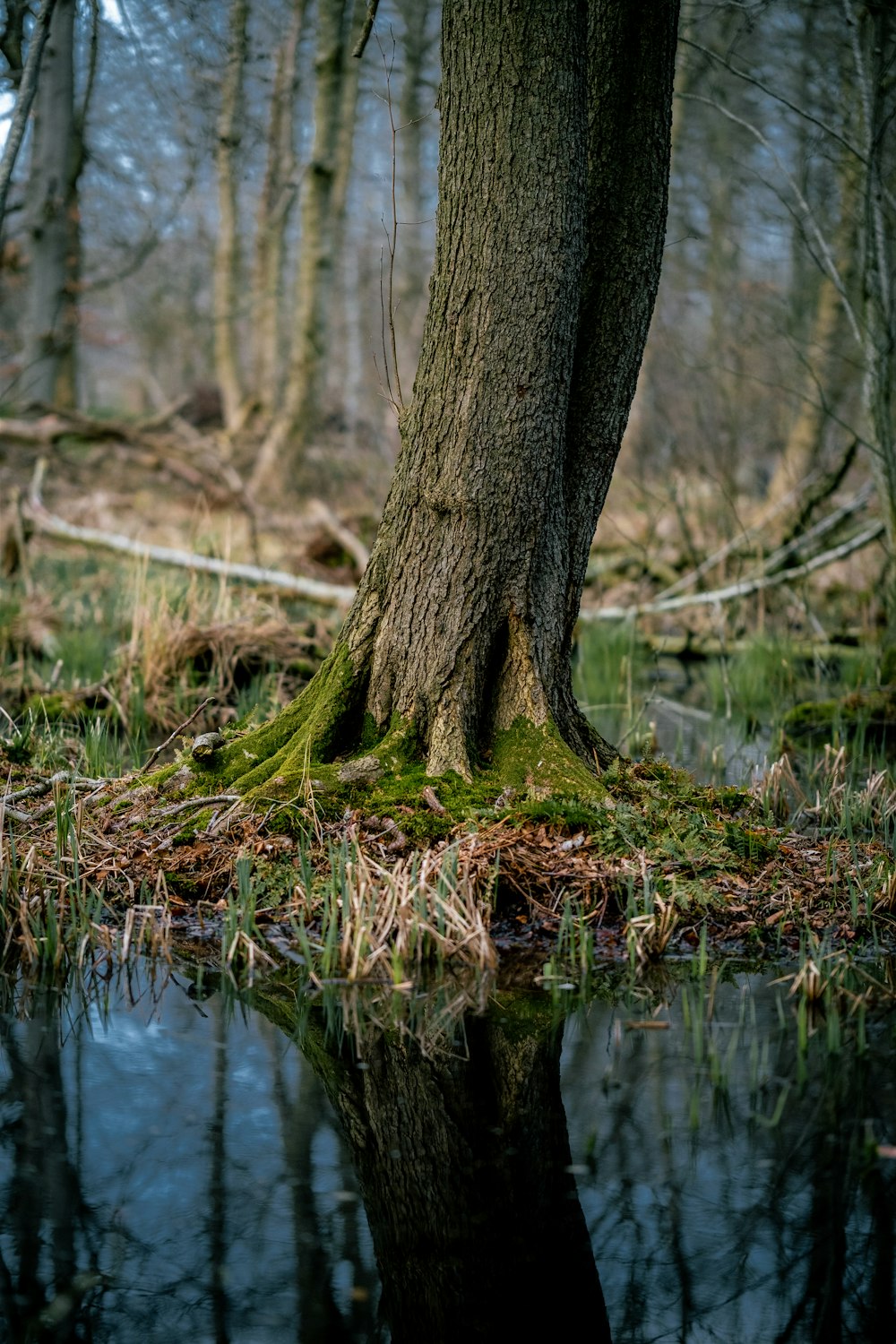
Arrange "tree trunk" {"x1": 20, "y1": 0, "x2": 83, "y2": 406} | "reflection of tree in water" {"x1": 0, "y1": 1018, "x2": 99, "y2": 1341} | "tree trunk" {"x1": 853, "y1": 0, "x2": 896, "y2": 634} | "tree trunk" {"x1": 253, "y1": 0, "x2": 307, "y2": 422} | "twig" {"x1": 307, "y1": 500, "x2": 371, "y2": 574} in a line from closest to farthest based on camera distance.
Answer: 1. "reflection of tree in water" {"x1": 0, "y1": 1018, "x2": 99, "y2": 1341}
2. "tree trunk" {"x1": 853, "y1": 0, "x2": 896, "y2": 634}
3. "twig" {"x1": 307, "y1": 500, "x2": 371, "y2": 574}
4. "tree trunk" {"x1": 20, "y1": 0, "x2": 83, "y2": 406}
5. "tree trunk" {"x1": 253, "y1": 0, "x2": 307, "y2": 422}

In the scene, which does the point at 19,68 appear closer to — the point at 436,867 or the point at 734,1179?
the point at 436,867

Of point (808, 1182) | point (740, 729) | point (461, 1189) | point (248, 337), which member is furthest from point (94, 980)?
point (248, 337)

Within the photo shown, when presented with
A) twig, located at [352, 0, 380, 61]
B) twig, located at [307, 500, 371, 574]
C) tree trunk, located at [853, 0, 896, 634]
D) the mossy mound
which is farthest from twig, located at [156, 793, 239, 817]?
twig, located at [307, 500, 371, 574]

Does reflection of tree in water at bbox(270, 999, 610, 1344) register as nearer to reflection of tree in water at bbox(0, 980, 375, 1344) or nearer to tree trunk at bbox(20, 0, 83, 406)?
reflection of tree in water at bbox(0, 980, 375, 1344)

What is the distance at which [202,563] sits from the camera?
30.6ft

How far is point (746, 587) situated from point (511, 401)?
5.05m

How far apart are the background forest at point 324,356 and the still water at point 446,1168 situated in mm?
2277

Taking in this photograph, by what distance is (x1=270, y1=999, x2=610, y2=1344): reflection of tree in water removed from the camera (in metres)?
2.24

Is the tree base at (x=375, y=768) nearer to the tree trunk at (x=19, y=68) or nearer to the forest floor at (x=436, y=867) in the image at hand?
the forest floor at (x=436, y=867)

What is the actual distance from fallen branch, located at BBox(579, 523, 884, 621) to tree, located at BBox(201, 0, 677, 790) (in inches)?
154

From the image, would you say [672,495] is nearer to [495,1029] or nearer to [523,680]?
[523,680]

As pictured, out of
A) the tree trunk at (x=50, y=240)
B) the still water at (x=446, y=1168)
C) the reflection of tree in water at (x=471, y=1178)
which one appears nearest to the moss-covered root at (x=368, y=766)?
the still water at (x=446, y=1168)

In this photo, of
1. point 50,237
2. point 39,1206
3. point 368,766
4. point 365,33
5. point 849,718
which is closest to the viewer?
point 39,1206

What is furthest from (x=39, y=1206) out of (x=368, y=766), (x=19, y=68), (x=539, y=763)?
(x=19, y=68)
